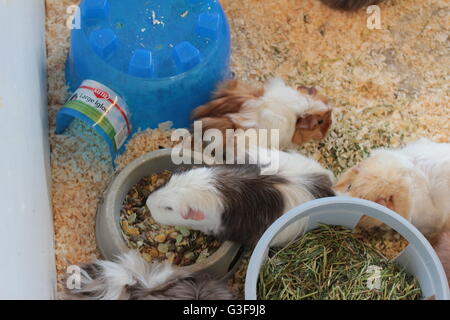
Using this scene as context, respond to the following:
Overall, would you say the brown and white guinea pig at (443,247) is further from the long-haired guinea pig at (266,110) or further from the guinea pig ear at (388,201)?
the long-haired guinea pig at (266,110)

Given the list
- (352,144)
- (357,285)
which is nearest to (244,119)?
(352,144)

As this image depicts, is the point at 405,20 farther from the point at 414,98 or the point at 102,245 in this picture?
the point at 102,245

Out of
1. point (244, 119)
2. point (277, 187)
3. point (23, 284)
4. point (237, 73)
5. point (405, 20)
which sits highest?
point (405, 20)

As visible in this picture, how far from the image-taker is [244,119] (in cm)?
197

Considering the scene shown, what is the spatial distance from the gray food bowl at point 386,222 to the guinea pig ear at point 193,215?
0.23m

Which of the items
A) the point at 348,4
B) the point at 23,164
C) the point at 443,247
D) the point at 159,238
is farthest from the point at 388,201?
the point at 23,164

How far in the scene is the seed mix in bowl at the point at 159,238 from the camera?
6.40ft

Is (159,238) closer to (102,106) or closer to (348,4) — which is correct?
(102,106)

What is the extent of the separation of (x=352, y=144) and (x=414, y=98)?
36 centimetres

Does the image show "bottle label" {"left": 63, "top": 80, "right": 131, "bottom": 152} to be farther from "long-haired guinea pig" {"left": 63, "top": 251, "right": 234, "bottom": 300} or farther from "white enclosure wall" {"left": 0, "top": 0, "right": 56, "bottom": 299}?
"long-haired guinea pig" {"left": 63, "top": 251, "right": 234, "bottom": 300}

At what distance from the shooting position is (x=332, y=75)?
2.39m

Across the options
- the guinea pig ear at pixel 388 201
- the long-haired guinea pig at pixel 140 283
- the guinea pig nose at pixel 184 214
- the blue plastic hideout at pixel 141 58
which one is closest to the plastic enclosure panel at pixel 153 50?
the blue plastic hideout at pixel 141 58

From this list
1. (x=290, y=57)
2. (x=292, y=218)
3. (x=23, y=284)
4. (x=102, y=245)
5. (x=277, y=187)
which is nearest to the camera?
(x=23, y=284)

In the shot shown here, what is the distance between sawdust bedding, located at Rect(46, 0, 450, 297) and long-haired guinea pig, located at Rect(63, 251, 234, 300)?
1.20ft
